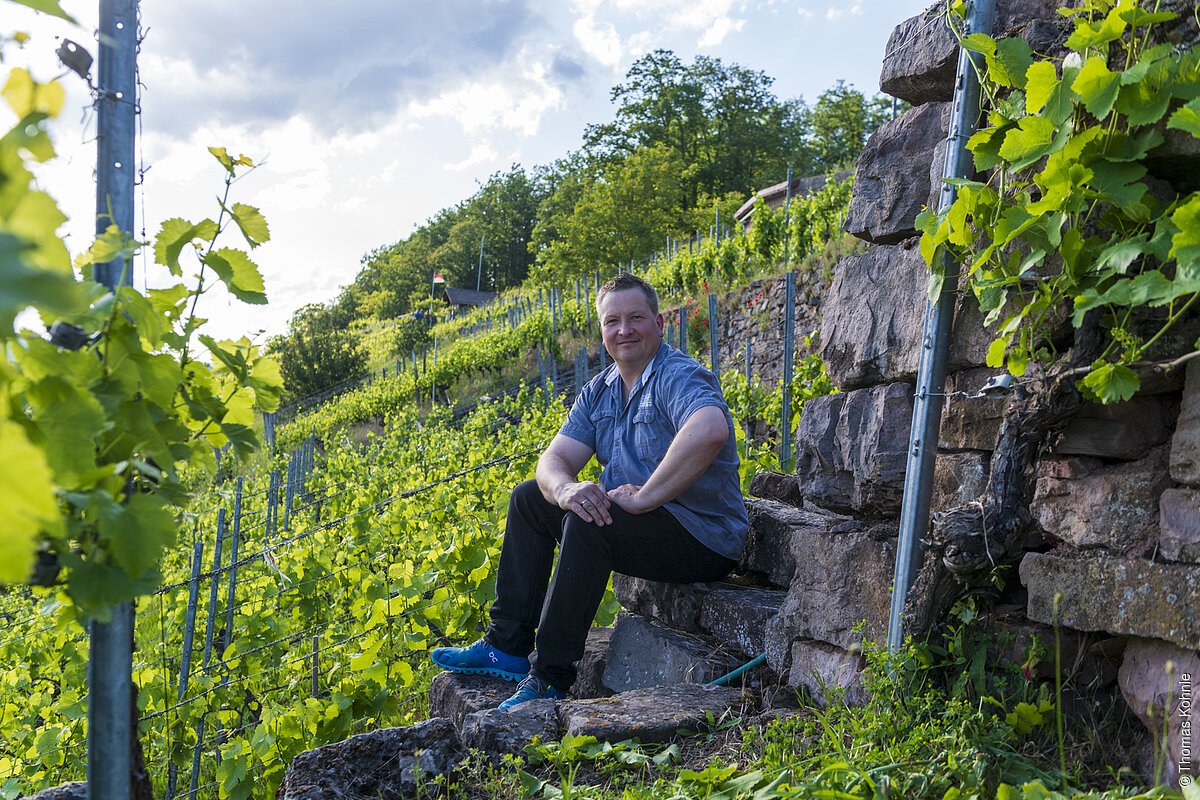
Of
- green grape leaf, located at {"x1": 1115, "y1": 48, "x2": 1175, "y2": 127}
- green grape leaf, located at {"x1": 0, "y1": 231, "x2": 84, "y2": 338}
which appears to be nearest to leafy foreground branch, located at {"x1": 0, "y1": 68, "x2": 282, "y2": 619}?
green grape leaf, located at {"x1": 0, "y1": 231, "x2": 84, "y2": 338}

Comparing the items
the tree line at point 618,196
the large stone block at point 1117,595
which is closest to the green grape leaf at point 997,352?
the large stone block at point 1117,595

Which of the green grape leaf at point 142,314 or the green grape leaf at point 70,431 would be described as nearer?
the green grape leaf at point 70,431

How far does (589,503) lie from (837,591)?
872 mm

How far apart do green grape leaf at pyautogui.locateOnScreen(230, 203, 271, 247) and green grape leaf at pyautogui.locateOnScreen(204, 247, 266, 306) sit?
1.7 inches

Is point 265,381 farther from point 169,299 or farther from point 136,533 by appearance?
point 136,533

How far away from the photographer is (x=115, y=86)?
162 cm

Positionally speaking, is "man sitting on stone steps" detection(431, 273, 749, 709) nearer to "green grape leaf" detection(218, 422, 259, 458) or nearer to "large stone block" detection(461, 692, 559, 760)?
"large stone block" detection(461, 692, 559, 760)

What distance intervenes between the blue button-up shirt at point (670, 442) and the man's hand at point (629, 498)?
0.15m

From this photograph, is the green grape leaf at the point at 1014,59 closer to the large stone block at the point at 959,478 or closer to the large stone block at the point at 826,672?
the large stone block at the point at 959,478

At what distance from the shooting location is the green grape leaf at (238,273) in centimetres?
159

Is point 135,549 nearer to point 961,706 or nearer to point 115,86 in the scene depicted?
point 115,86

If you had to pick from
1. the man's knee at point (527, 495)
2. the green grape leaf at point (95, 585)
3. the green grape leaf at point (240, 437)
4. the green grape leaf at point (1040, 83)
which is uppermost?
the green grape leaf at point (1040, 83)

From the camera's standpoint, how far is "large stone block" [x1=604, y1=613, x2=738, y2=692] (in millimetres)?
3444

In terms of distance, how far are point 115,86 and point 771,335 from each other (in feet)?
37.3
